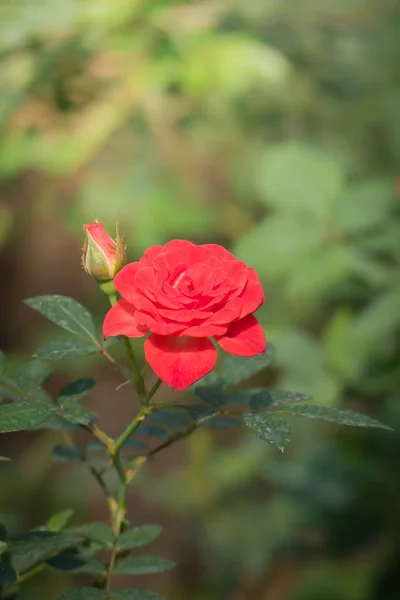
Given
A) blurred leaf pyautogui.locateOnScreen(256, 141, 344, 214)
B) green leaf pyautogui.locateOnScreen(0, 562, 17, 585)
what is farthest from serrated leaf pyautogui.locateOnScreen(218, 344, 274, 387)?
blurred leaf pyautogui.locateOnScreen(256, 141, 344, 214)

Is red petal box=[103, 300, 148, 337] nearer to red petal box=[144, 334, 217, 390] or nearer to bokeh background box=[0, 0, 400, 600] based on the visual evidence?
red petal box=[144, 334, 217, 390]

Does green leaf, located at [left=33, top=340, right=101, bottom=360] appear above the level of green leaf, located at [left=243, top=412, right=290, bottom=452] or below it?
above

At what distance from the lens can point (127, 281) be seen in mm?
588

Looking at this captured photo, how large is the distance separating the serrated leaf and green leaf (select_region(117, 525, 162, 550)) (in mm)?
152

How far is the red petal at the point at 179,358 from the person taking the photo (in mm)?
556

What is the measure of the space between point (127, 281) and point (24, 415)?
0.13m

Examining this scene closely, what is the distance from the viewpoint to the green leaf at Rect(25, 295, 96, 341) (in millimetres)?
626

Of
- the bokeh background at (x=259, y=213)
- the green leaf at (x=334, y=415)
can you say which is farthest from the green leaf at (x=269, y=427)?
the bokeh background at (x=259, y=213)

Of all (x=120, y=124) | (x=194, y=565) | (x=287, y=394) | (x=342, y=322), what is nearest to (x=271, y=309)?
(x=342, y=322)

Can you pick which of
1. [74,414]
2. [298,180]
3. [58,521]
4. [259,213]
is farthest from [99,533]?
[259,213]

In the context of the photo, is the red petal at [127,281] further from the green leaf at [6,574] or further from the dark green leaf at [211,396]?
the green leaf at [6,574]

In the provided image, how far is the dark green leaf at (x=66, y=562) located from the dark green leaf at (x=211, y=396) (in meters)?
0.17

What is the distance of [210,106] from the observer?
1.91 metres

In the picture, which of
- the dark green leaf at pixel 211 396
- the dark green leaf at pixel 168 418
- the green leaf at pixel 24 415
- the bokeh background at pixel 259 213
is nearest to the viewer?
the green leaf at pixel 24 415
